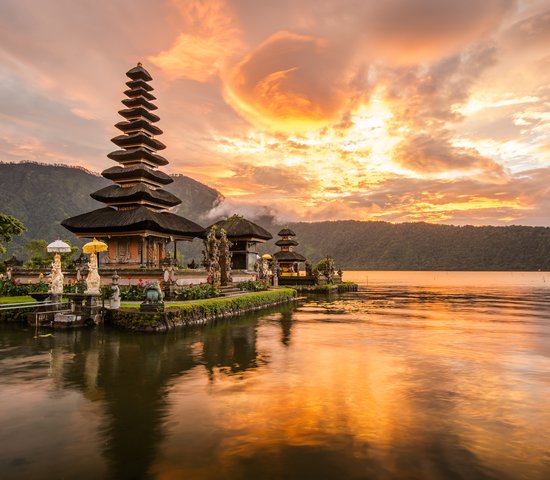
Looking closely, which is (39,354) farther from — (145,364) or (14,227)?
(14,227)

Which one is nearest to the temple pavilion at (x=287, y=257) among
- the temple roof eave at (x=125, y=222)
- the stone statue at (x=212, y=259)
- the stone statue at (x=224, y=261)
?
the stone statue at (x=224, y=261)

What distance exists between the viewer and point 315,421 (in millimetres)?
9258

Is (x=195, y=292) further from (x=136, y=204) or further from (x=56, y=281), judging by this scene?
(x=136, y=204)

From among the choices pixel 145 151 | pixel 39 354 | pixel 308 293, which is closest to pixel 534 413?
pixel 39 354

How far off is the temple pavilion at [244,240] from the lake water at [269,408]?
32145 mm

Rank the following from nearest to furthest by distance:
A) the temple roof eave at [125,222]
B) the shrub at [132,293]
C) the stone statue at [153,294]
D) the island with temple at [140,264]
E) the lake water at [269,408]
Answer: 1. the lake water at [269,408]
2. the stone statue at [153,294]
3. the island with temple at [140,264]
4. the shrub at [132,293]
5. the temple roof eave at [125,222]

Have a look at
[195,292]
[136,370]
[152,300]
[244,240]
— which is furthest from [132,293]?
[244,240]

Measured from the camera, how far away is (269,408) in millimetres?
10125

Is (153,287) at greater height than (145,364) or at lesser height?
greater

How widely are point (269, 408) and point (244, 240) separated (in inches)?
1664

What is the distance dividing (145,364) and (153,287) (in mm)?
7122

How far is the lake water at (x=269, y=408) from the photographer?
716cm

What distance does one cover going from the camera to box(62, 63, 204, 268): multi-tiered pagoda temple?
117 ft

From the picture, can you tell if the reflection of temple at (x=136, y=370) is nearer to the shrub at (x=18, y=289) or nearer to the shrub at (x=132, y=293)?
the shrub at (x=132, y=293)
